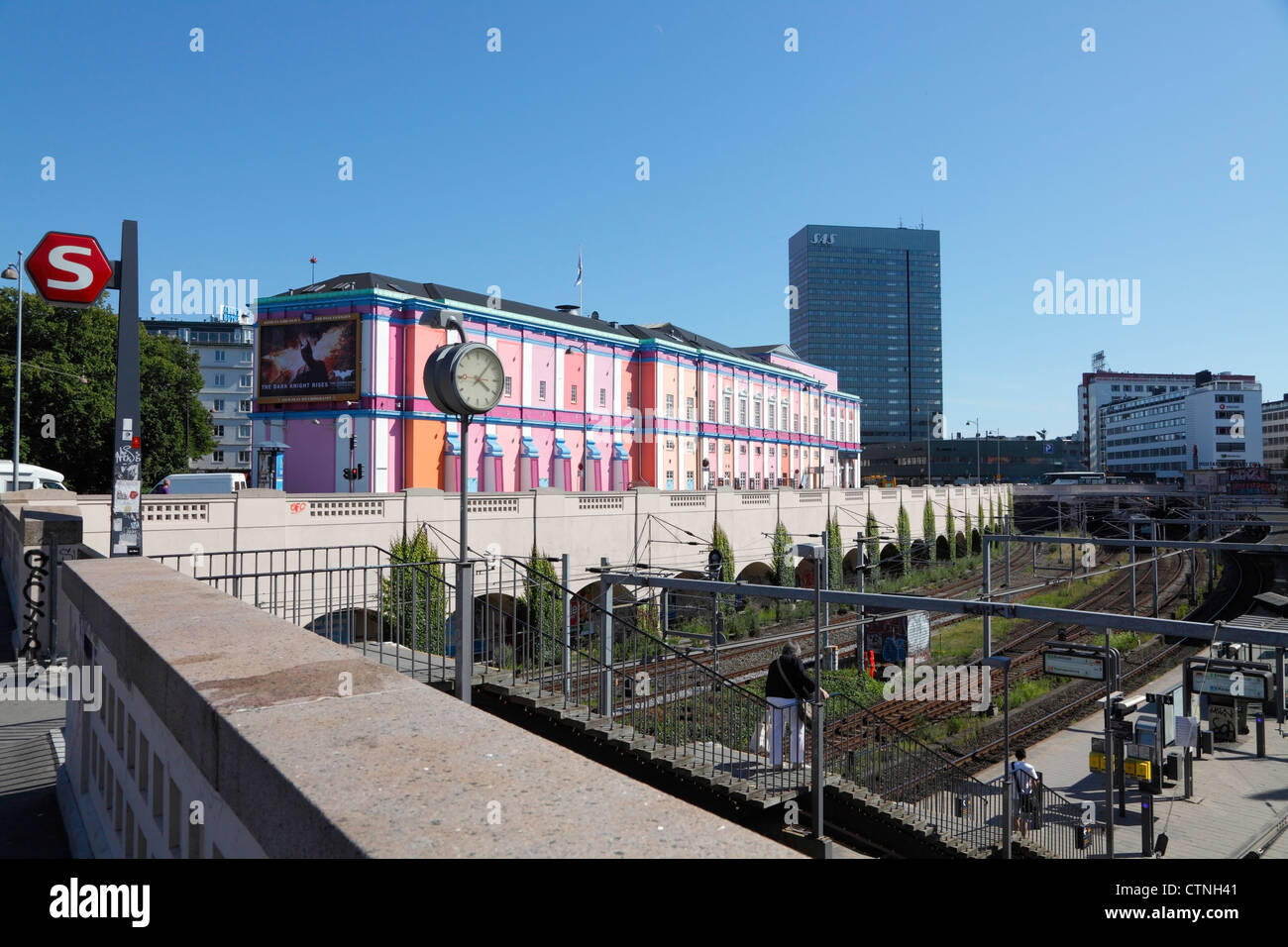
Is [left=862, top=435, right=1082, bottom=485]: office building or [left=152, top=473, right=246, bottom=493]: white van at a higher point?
[left=862, top=435, right=1082, bottom=485]: office building

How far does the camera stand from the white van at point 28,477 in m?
32.1

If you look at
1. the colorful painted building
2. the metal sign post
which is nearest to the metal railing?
the metal sign post

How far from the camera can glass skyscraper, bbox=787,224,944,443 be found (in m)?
171

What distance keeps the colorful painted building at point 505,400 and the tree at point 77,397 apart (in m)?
8.25

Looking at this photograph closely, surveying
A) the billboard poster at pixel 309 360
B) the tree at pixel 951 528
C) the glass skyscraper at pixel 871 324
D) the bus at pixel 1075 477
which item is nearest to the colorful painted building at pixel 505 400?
the billboard poster at pixel 309 360

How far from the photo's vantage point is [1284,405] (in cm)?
14400

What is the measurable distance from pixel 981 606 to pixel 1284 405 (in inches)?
6692

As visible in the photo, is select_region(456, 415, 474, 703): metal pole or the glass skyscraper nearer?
select_region(456, 415, 474, 703): metal pole

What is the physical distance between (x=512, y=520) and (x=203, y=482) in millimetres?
10445

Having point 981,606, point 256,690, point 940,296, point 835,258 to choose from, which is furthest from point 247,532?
point 940,296

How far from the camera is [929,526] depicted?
54.3 metres

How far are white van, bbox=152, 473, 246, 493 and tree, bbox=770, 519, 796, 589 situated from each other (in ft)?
68.5

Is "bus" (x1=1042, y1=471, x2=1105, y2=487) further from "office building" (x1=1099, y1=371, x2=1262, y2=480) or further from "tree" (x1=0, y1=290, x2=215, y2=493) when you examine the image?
"tree" (x1=0, y1=290, x2=215, y2=493)
